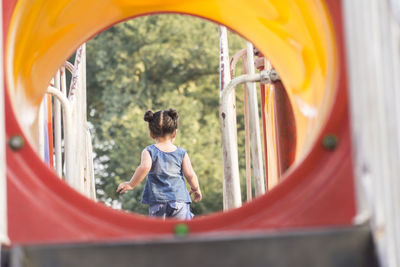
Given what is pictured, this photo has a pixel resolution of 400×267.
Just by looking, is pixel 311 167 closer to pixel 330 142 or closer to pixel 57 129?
pixel 330 142

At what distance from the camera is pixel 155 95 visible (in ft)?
52.1

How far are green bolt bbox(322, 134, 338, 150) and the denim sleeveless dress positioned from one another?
2.38 m

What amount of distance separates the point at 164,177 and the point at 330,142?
8.01 feet

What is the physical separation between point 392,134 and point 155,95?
Answer: 550 inches

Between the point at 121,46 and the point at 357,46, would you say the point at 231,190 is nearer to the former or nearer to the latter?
the point at 357,46

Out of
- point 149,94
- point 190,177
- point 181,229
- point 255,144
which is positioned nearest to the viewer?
point 181,229

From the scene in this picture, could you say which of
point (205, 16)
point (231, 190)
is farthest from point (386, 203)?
point (205, 16)

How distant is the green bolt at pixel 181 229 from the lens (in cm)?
222

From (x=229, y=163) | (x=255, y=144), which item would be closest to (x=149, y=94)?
(x=255, y=144)

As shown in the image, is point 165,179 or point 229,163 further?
point 165,179

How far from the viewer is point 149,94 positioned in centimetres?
1548

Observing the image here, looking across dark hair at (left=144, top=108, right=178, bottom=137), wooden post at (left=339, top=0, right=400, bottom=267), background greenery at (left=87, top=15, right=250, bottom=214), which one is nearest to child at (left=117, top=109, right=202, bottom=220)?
dark hair at (left=144, top=108, right=178, bottom=137)

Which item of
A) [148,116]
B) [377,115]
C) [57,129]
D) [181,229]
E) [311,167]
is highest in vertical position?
[148,116]

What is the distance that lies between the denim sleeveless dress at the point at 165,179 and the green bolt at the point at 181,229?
7.71 ft
